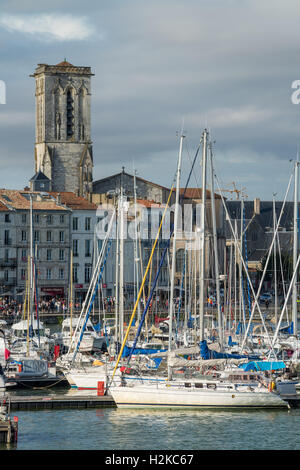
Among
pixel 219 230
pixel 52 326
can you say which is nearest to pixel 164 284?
pixel 52 326

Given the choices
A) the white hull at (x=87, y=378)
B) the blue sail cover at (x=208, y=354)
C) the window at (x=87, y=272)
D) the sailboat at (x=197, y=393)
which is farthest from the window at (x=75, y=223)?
the sailboat at (x=197, y=393)

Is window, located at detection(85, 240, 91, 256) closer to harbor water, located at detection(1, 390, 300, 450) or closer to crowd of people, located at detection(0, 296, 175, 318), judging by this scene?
crowd of people, located at detection(0, 296, 175, 318)

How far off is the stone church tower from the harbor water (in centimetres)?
7571

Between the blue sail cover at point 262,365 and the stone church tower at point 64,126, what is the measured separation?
72.1 meters

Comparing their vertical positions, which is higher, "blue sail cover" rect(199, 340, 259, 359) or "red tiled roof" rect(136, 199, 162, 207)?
"red tiled roof" rect(136, 199, 162, 207)

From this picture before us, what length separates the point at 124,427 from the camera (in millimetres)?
39250

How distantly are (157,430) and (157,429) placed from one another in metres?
0.16

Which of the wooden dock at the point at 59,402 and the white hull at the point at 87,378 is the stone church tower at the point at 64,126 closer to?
the white hull at the point at 87,378

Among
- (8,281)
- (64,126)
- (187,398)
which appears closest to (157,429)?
(187,398)

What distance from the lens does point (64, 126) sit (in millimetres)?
118750

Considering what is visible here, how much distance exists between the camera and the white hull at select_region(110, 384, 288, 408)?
135ft

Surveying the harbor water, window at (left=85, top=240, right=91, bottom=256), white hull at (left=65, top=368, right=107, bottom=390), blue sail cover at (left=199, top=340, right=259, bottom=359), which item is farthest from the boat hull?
window at (left=85, top=240, right=91, bottom=256)

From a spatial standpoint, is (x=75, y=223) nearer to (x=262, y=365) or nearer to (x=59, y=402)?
(x=262, y=365)
